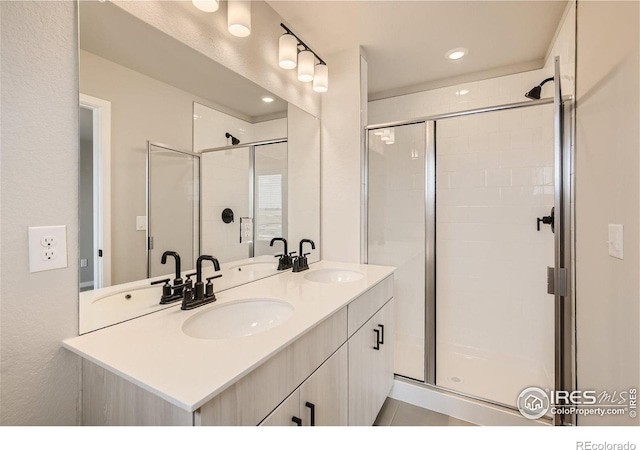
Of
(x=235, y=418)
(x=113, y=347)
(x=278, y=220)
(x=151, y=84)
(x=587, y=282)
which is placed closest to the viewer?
(x=235, y=418)

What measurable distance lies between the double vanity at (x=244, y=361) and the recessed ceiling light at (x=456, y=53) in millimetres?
1774

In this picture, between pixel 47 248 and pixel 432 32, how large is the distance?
2.25 m

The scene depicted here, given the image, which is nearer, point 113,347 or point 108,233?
point 113,347

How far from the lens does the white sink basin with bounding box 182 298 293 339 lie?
3.46ft

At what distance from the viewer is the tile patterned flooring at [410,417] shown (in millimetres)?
1684

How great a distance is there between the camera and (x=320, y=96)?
2.15m

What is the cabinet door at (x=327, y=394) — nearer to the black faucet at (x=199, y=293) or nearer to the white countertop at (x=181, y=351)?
the white countertop at (x=181, y=351)

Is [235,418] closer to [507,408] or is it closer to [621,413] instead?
[621,413]

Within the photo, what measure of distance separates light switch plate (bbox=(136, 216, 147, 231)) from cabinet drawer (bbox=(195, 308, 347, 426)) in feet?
2.30

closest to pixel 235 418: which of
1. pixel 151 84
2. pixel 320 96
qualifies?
pixel 151 84

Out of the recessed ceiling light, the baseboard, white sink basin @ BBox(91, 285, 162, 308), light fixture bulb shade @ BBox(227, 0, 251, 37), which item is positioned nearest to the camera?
white sink basin @ BBox(91, 285, 162, 308)

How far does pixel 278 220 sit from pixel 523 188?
1.85 m

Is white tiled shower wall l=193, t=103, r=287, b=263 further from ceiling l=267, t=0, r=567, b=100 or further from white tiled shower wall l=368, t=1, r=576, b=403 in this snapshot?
white tiled shower wall l=368, t=1, r=576, b=403

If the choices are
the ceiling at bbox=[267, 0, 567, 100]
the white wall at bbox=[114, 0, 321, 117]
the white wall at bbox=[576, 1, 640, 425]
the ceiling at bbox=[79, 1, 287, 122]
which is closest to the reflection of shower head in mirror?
the ceiling at bbox=[79, 1, 287, 122]
